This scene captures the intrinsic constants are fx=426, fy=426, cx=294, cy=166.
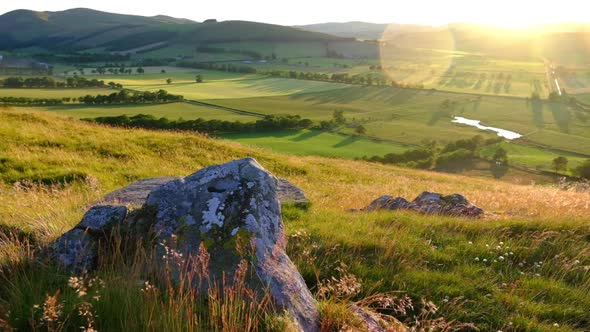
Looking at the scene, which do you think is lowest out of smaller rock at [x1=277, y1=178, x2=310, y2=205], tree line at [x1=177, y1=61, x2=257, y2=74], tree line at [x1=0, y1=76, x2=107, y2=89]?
smaller rock at [x1=277, y1=178, x2=310, y2=205]

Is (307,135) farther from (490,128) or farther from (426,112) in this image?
(426,112)

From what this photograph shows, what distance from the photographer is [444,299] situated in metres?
6.05

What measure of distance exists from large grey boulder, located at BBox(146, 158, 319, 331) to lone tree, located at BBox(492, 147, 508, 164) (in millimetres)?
73023

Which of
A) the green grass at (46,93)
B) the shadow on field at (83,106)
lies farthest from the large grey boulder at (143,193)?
the green grass at (46,93)

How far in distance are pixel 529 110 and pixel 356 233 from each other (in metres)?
Result: 136

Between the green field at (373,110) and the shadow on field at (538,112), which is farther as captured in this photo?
the shadow on field at (538,112)

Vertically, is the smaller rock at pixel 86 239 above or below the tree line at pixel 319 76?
below

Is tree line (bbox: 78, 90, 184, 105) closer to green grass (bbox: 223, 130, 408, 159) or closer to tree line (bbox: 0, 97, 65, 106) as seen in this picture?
tree line (bbox: 0, 97, 65, 106)

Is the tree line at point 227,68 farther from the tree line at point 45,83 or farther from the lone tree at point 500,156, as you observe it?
the lone tree at point 500,156

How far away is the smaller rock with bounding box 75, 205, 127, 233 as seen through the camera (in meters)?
6.16

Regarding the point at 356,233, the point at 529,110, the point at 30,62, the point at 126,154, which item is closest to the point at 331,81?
the point at 529,110

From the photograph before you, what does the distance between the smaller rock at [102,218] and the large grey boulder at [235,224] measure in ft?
1.52

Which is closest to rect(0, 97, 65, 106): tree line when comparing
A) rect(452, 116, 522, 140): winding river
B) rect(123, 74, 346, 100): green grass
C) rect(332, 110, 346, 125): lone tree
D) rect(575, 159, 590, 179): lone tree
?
rect(123, 74, 346, 100): green grass

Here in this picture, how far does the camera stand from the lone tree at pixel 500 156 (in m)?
71.2
